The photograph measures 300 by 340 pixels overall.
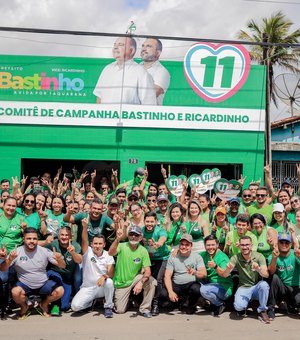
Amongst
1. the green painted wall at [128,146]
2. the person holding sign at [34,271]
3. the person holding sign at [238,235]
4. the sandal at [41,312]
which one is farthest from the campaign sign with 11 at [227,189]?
the green painted wall at [128,146]

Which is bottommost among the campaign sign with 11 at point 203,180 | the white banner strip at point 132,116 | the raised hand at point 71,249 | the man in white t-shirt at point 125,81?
the raised hand at point 71,249

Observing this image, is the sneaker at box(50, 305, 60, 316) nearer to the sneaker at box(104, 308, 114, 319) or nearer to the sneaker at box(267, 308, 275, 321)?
the sneaker at box(104, 308, 114, 319)

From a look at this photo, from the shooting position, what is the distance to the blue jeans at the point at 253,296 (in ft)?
19.0

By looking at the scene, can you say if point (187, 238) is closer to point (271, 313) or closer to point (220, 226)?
point (220, 226)

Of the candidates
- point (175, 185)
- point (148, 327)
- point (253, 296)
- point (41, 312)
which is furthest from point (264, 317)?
point (175, 185)

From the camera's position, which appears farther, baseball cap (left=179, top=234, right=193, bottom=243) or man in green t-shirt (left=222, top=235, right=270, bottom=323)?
baseball cap (left=179, top=234, right=193, bottom=243)

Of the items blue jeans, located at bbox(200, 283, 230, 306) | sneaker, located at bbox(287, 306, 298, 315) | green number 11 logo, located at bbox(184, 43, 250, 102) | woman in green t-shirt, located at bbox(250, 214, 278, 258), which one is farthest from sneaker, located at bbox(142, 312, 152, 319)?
green number 11 logo, located at bbox(184, 43, 250, 102)

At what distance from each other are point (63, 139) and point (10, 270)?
7612mm

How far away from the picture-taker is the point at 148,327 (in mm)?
5480

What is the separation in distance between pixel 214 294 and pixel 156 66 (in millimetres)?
8639

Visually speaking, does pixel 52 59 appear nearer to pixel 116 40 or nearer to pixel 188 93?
pixel 116 40

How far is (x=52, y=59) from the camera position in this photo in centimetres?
1304

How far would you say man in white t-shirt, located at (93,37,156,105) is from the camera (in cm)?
1311

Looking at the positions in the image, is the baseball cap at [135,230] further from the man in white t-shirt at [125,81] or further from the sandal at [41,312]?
the man in white t-shirt at [125,81]
